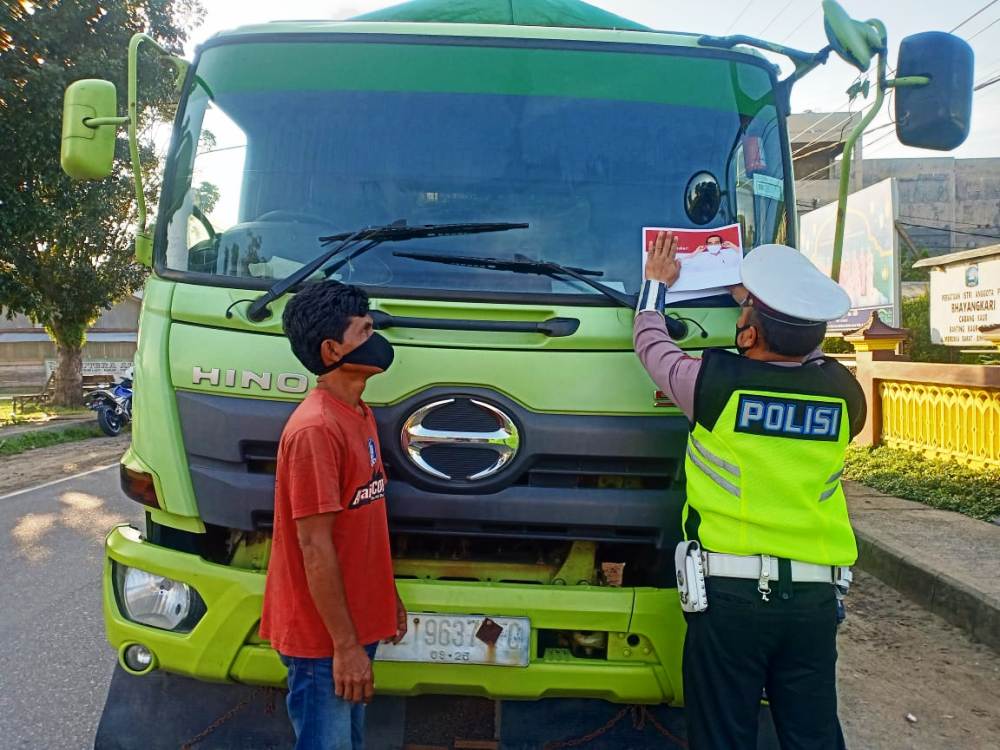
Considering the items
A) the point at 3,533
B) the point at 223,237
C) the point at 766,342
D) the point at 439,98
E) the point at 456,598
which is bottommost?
the point at 3,533

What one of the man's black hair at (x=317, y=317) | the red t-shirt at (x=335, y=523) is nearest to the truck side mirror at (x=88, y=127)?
the man's black hair at (x=317, y=317)

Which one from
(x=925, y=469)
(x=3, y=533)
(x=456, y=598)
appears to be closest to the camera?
(x=456, y=598)

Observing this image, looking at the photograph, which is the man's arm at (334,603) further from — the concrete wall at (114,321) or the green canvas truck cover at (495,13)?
the concrete wall at (114,321)

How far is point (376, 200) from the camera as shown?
8.39 feet

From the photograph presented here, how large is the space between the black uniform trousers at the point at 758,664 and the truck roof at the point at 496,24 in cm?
181

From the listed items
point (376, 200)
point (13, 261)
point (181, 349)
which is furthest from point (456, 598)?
point (13, 261)

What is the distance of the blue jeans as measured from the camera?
201cm

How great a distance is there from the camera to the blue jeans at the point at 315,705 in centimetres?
201

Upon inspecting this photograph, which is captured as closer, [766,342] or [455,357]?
[766,342]

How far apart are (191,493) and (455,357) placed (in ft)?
2.76

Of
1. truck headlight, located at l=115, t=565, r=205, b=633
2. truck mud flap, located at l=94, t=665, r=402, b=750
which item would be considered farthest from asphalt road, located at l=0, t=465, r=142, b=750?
truck headlight, located at l=115, t=565, r=205, b=633

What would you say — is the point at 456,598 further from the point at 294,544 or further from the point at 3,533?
the point at 3,533

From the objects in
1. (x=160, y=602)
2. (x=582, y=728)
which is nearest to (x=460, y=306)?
(x=160, y=602)

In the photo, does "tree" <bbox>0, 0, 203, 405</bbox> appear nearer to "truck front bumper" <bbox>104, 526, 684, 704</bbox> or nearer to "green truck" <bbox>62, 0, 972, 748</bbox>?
"green truck" <bbox>62, 0, 972, 748</bbox>
